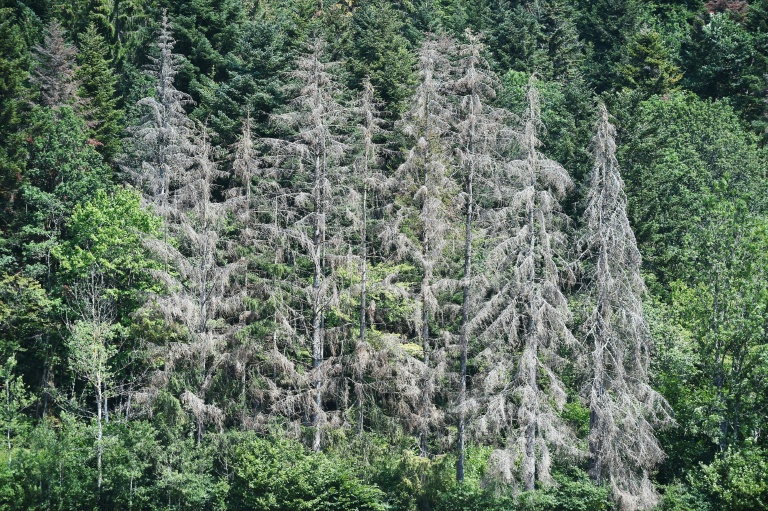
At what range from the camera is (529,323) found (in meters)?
31.4

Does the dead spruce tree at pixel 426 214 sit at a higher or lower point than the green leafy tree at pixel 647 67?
lower

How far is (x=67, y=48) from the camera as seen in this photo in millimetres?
47219

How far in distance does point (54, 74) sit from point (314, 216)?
65.1 feet

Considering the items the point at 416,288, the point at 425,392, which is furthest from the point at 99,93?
the point at 425,392

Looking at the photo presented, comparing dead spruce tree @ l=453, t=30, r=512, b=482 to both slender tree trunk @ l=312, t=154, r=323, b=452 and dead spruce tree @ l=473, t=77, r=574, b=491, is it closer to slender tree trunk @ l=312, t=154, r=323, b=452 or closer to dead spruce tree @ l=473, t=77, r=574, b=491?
dead spruce tree @ l=473, t=77, r=574, b=491

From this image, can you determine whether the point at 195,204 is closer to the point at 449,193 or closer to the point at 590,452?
the point at 449,193

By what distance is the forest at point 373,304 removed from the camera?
30.5 m

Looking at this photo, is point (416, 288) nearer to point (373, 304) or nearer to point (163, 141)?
point (373, 304)

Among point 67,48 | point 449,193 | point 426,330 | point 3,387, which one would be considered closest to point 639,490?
point 426,330

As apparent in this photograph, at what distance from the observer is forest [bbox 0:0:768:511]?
100 feet

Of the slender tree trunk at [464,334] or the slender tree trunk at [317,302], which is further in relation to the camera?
the slender tree trunk at [317,302]

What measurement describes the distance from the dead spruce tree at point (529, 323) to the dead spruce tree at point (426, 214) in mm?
3424

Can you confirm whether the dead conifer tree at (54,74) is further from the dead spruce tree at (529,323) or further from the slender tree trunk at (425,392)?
the dead spruce tree at (529,323)

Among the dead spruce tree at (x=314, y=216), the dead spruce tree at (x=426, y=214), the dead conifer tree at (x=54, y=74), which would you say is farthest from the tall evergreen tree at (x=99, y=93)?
the dead spruce tree at (x=426, y=214)
